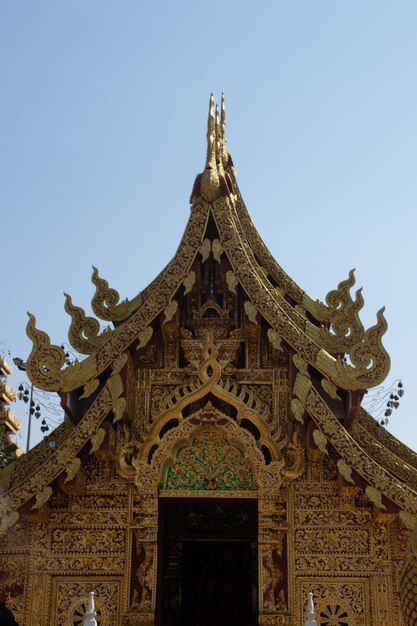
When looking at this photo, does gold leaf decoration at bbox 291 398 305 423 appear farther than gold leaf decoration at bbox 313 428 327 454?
Yes

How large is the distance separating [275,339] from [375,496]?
2040 mm

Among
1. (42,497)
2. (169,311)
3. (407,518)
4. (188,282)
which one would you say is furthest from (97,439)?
(407,518)

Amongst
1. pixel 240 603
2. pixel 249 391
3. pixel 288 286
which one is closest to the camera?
pixel 249 391

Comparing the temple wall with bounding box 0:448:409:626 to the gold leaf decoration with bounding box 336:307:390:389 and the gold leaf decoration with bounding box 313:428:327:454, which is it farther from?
the gold leaf decoration with bounding box 336:307:390:389

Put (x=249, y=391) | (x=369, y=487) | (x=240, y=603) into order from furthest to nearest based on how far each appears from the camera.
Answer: (x=240, y=603), (x=249, y=391), (x=369, y=487)

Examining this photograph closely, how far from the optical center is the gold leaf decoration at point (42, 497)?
39.0 ft

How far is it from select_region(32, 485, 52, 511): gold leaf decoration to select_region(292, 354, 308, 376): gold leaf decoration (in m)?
2.96

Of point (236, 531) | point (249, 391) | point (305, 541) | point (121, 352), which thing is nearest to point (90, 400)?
point (121, 352)

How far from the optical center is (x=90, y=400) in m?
12.7

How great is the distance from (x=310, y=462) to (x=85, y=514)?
2.50m

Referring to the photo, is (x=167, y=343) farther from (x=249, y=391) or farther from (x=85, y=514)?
(x=85, y=514)

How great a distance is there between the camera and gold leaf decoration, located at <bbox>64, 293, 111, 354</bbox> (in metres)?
12.9

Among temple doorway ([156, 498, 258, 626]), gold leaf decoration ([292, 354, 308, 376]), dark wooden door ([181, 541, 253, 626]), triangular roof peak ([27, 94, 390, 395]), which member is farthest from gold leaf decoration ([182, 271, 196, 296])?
dark wooden door ([181, 541, 253, 626])

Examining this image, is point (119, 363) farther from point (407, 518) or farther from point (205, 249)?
point (407, 518)
